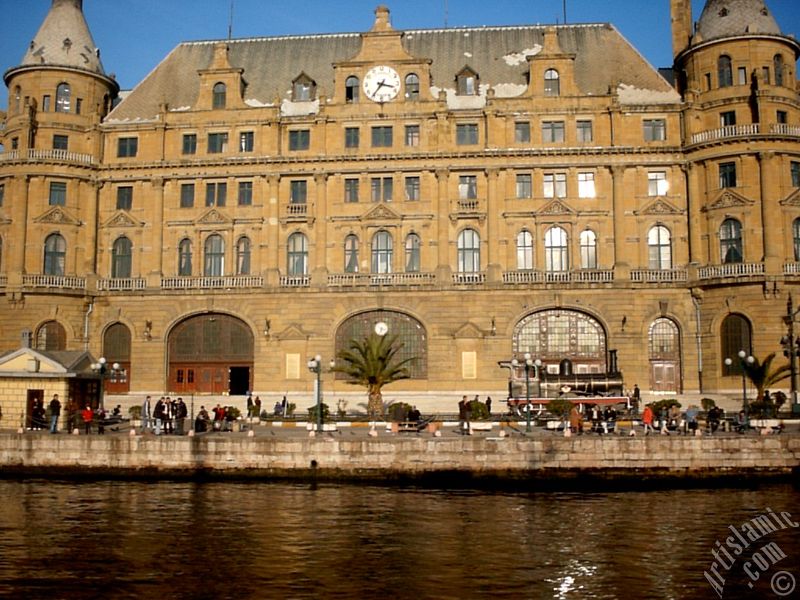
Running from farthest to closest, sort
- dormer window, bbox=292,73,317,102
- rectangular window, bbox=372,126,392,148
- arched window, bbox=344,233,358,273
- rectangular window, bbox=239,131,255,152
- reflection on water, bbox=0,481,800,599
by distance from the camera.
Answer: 1. dormer window, bbox=292,73,317,102
2. rectangular window, bbox=239,131,255,152
3. rectangular window, bbox=372,126,392,148
4. arched window, bbox=344,233,358,273
5. reflection on water, bbox=0,481,800,599

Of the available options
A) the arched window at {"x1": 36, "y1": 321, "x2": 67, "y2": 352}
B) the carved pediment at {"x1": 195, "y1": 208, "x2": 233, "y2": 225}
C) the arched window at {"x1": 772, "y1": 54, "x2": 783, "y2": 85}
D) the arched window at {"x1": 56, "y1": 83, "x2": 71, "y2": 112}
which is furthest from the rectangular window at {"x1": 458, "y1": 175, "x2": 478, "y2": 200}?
the arched window at {"x1": 56, "y1": 83, "x2": 71, "y2": 112}

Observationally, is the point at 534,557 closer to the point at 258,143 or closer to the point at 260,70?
the point at 258,143

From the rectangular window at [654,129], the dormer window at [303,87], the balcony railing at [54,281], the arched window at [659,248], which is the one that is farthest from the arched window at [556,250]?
the balcony railing at [54,281]

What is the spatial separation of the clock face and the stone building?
150mm

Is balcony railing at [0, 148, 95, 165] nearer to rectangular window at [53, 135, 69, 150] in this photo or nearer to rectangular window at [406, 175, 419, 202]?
rectangular window at [53, 135, 69, 150]

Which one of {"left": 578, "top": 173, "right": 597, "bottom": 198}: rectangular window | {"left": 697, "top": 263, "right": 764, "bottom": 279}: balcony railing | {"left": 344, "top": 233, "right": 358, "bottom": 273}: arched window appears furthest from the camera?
{"left": 344, "top": 233, "right": 358, "bottom": 273}: arched window

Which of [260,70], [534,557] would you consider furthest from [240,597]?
[260,70]

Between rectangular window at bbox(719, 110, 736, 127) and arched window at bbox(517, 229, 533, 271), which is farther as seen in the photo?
arched window at bbox(517, 229, 533, 271)

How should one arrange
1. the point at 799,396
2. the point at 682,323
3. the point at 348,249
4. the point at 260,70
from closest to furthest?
the point at 799,396 → the point at 682,323 → the point at 348,249 → the point at 260,70

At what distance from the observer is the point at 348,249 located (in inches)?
2437

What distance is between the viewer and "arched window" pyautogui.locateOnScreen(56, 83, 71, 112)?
211 ft

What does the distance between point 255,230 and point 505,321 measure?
764 inches

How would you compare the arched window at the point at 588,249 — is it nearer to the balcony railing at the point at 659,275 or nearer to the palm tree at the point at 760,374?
the balcony railing at the point at 659,275

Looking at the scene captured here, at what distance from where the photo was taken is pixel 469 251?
61.1 meters
